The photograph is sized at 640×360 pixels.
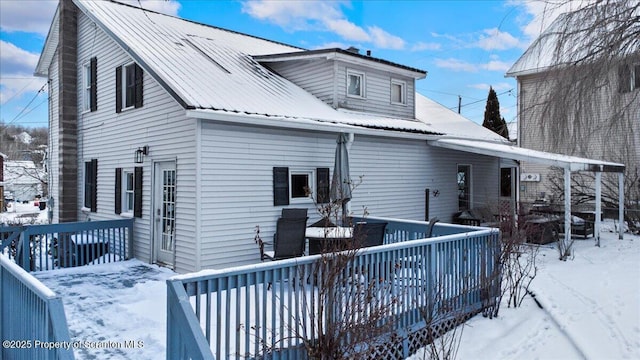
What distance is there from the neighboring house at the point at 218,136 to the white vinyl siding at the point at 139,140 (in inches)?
1.5

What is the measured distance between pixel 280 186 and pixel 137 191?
315cm

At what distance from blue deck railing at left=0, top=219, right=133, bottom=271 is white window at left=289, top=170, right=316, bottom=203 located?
11.8ft

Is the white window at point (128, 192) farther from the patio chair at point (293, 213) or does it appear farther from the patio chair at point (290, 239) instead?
the patio chair at point (290, 239)

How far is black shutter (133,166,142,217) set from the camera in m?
9.20

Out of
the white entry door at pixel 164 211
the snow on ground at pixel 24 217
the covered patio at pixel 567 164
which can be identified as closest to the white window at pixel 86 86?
the snow on ground at pixel 24 217

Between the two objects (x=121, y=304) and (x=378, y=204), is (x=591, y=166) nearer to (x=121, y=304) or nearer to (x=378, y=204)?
(x=378, y=204)

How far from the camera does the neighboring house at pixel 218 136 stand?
7.85m

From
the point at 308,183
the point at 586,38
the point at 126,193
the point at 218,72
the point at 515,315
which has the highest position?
the point at 218,72

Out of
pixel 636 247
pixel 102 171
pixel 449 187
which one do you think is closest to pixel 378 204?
pixel 449 187

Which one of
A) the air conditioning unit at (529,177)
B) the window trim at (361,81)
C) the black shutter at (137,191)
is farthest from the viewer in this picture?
the air conditioning unit at (529,177)

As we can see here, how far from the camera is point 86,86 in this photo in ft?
38.9

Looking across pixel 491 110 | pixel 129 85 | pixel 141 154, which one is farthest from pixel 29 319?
pixel 491 110

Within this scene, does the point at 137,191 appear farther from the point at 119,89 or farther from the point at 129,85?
the point at 119,89

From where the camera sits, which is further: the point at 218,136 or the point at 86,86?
the point at 86,86
